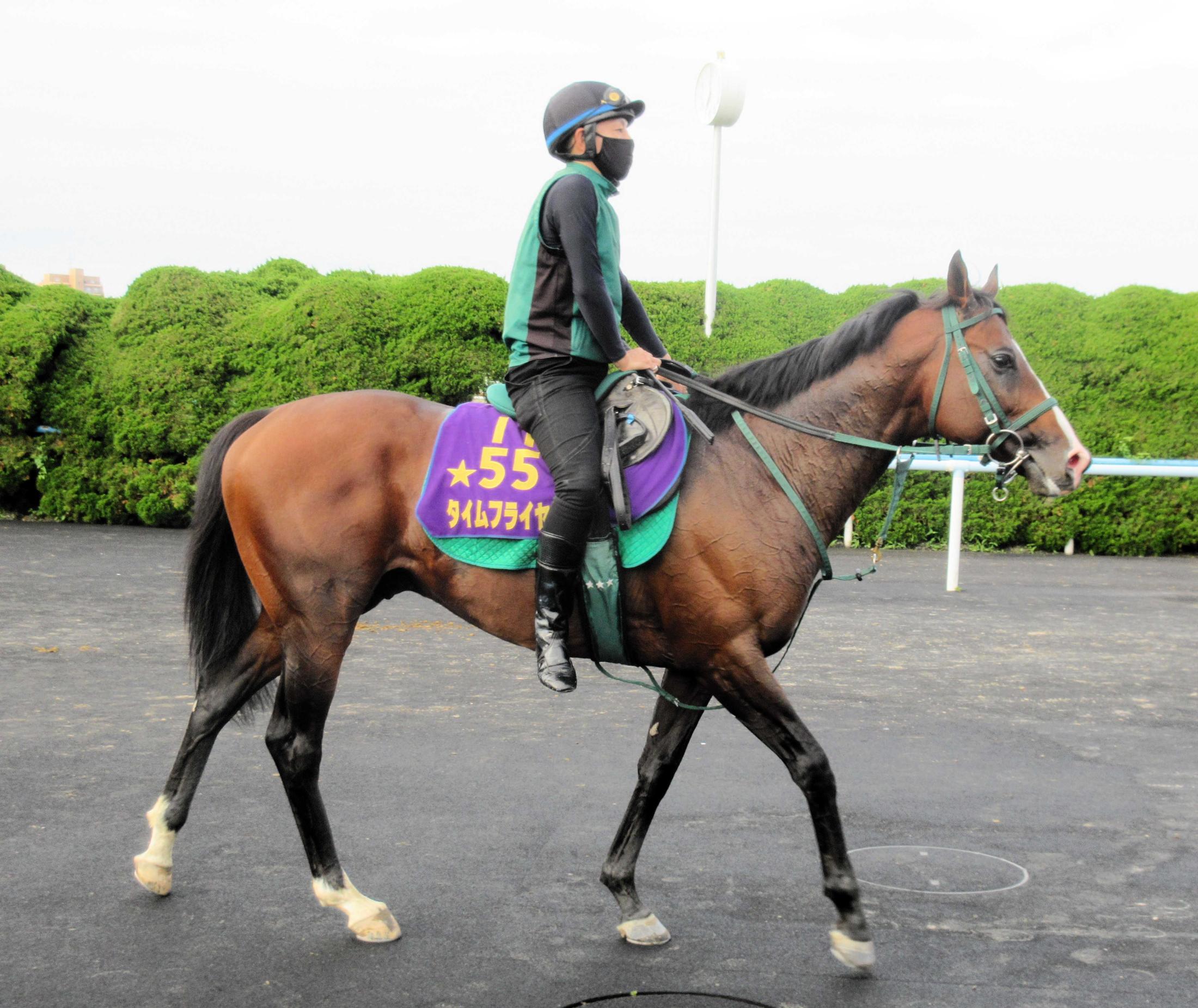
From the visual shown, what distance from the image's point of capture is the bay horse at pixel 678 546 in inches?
140

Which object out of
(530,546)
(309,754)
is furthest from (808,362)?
(309,754)

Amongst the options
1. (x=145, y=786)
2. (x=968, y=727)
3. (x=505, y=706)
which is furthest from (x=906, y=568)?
(x=145, y=786)

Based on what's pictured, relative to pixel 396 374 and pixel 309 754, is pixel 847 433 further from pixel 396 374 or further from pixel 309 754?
pixel 396 374

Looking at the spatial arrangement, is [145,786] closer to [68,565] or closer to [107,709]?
[107,709]

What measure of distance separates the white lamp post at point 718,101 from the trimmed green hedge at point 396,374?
5.55ft

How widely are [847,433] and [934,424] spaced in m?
0.30

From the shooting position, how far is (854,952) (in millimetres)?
3359

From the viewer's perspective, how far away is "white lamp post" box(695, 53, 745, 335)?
48.1ft

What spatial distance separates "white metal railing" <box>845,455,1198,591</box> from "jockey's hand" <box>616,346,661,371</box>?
6632 mm

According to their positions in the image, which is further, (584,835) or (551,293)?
(584,835)

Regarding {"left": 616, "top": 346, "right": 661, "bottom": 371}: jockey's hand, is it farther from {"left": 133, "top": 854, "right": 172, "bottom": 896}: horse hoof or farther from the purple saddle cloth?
{"left": 133, "top": 854, "right": 172, "bottom": 896}: horse hoof

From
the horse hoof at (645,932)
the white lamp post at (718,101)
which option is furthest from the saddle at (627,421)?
the white lamp post at (718,101)

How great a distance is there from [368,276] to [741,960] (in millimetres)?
12499

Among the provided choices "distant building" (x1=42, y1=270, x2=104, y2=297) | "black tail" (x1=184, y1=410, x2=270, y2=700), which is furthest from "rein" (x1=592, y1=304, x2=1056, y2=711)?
"distant building" (x1=42, y1=270, x2=104, y2=297)
